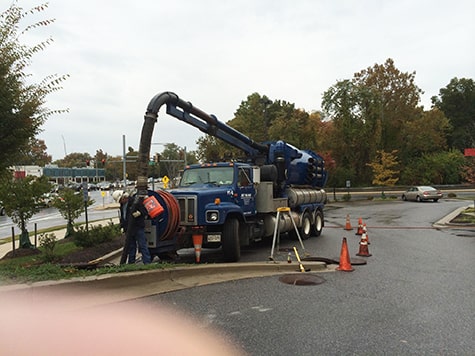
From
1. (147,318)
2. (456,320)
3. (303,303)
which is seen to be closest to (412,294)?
(456,320)

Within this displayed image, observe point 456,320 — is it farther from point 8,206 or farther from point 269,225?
point 8,206

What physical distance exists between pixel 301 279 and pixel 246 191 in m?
3.64

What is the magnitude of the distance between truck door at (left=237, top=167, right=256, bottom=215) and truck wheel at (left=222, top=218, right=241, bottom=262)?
3.48 feet

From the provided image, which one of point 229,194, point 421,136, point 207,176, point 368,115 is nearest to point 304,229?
point 207,176

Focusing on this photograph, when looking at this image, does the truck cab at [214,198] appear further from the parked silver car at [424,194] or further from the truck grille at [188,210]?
the parked silver car at [424,194]

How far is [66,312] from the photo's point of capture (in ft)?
16.6

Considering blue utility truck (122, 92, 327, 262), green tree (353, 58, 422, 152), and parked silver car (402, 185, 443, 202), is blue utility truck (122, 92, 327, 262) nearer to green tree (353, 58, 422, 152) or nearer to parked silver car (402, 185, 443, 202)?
parked silver car (402, 185, 443, 202)

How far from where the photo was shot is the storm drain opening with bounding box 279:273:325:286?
733cm

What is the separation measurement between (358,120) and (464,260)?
41030mm

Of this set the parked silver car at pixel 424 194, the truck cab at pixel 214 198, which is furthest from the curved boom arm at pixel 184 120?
the parked silver car at pixel 424 194

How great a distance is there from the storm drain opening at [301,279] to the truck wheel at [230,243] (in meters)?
1.72

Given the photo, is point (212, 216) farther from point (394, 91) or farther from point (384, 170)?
point (394, 91)

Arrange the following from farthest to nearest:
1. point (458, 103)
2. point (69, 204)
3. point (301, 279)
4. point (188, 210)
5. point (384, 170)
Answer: point (458, 103), point (384, 170), point (69, 204), point (188, 210), point (301, 279)

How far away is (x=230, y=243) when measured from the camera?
9.27 m
